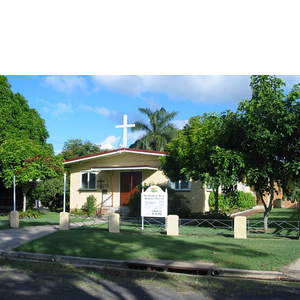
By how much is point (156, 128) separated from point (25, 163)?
66.9 ft

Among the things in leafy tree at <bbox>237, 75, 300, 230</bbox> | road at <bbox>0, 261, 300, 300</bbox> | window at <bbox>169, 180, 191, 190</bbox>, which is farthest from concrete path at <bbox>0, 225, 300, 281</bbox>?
window at <bbox>169, 180, 191, 190</bbox>

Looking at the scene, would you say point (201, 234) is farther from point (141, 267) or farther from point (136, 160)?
point (136, 160)

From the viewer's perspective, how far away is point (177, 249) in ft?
37.4

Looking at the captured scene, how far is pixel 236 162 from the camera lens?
15148 millimetres

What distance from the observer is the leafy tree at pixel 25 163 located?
73.9 feet

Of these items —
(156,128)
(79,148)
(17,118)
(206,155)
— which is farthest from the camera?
(79,148)

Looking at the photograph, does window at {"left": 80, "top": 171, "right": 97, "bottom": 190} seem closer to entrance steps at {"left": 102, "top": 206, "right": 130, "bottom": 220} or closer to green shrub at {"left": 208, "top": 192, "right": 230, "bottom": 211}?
entrance steps at {"left": 102, "top": 206, "right": 130, "bottom": 220}

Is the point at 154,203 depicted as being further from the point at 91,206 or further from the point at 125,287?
the point at 91,206

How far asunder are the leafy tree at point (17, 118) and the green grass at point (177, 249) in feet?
54.8

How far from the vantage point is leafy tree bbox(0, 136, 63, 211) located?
22.5 metres

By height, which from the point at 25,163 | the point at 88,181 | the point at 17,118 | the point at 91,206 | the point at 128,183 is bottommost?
the point at 91,206

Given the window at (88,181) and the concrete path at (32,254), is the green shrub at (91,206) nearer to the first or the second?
the window at (88,181)

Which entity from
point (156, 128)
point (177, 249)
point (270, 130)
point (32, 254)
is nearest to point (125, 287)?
point (177, 249)

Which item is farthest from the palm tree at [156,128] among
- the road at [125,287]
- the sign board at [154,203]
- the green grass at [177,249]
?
the road at [125,287]
